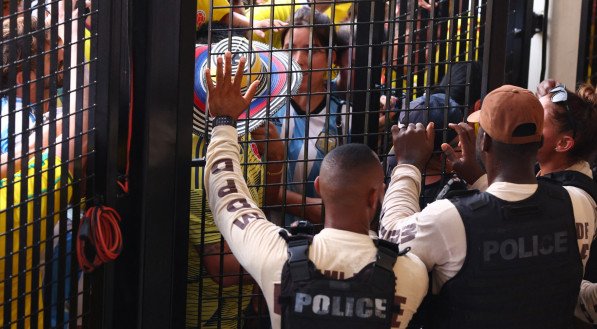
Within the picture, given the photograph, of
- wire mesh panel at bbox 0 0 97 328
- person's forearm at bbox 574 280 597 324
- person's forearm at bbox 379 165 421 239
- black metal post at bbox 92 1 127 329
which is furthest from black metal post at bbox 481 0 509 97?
wire mesh panel at bbox 0 0 97 328

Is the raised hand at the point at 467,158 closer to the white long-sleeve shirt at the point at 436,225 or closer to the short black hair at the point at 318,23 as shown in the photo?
the white long-sleeve shirt at the point at 436,225

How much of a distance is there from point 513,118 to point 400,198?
0.44 meters

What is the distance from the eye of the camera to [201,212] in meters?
3.49

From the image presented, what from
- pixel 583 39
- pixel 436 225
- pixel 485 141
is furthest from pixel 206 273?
pixel 583 39

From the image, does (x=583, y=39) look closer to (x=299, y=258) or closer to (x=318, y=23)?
(x=318, y=23)

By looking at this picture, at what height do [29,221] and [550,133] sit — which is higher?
[550,133]

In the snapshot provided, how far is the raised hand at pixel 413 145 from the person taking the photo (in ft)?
10.8

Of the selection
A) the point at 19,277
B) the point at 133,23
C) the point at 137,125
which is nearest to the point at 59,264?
the point at 19,277

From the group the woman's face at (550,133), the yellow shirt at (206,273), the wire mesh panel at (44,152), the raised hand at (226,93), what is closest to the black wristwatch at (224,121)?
the raised hand at (226,93)

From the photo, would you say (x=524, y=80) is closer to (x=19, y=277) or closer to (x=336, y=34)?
(x=336, y=34)

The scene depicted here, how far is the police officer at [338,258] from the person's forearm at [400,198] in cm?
24

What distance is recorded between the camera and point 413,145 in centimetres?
331

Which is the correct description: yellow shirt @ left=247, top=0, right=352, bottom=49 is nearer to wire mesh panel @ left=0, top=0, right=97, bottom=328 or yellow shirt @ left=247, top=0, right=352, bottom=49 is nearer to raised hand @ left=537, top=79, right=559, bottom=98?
raised hand @ left=537, top=79, right=559, bottom=98

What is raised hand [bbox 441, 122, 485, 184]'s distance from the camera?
340 centimetres
